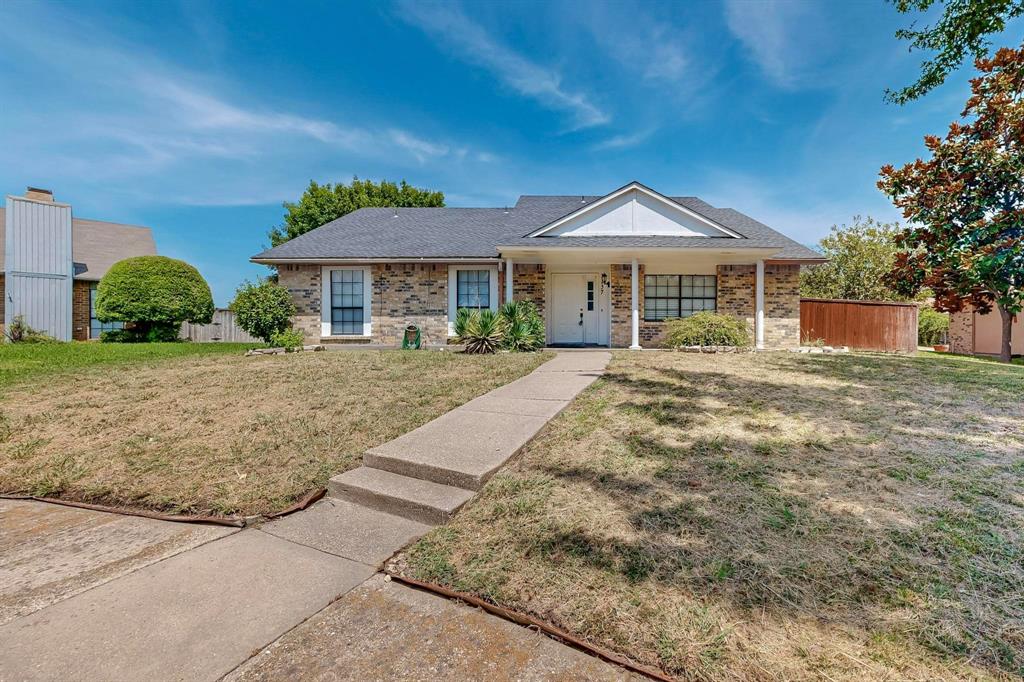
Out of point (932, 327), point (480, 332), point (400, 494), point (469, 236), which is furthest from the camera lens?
point (932, 327)

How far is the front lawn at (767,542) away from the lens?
1.86 meters

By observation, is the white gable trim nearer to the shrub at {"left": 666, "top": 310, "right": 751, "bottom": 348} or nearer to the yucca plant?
the shrub at {"left": 666, "top": 310, "right": 751, "bottom": 348}

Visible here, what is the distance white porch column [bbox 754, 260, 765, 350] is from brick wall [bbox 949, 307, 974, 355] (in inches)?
415

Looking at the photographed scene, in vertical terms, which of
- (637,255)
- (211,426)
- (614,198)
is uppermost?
(614,198)

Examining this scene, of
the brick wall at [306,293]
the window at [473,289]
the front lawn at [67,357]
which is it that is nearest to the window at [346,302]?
the brick wall at [306,293]

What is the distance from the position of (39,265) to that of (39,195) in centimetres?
280

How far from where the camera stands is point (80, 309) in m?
16.8

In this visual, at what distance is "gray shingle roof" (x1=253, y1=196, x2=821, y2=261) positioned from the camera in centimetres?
1216

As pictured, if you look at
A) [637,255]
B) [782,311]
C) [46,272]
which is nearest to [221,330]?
[46,272]

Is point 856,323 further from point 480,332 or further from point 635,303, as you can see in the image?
point 480,332

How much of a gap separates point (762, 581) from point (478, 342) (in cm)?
878

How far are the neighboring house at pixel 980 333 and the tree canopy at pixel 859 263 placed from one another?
11.7ft

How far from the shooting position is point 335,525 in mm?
3025

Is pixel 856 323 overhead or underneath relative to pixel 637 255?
underneath
